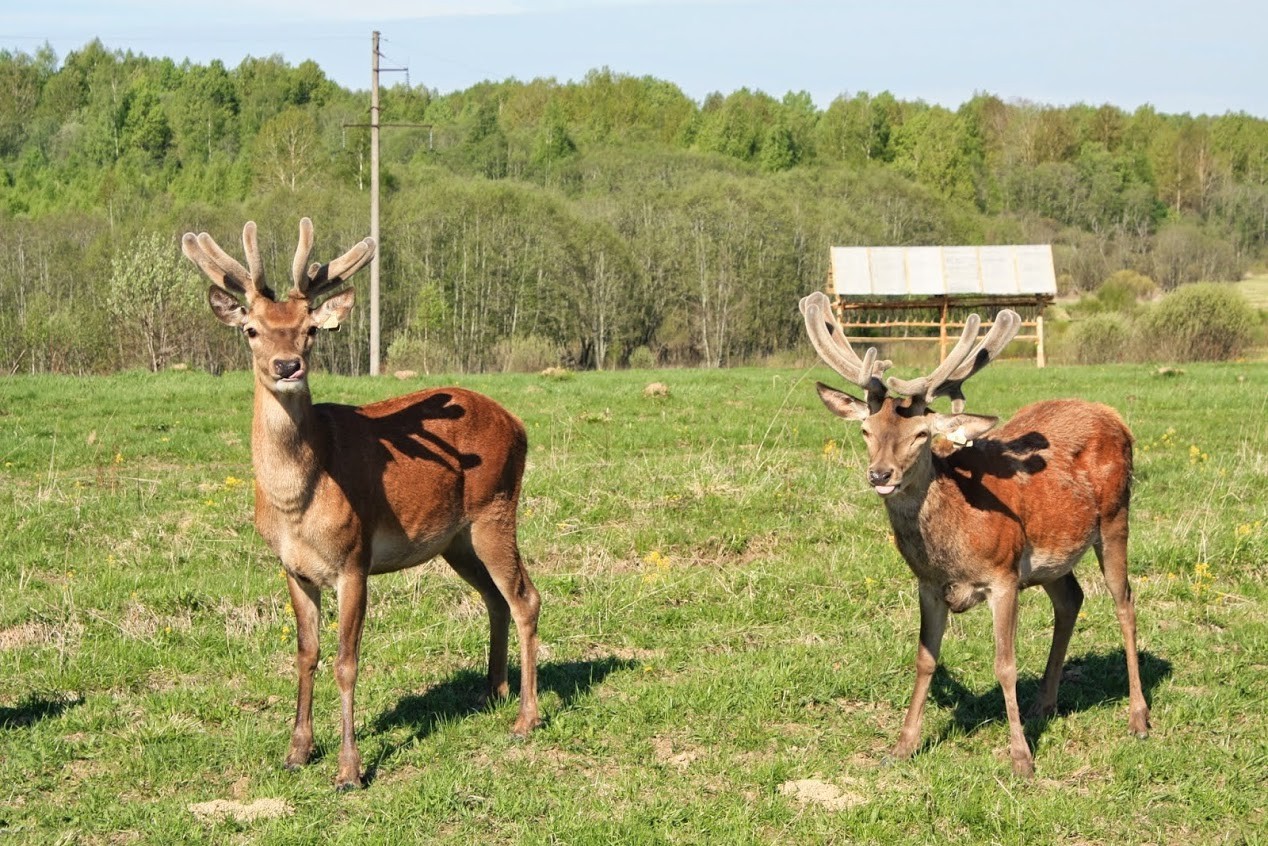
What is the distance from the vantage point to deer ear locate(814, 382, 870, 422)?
21.9ft

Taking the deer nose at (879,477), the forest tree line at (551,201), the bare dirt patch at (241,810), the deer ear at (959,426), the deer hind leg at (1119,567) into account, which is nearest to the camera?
the bare dirt patch at (241,810)

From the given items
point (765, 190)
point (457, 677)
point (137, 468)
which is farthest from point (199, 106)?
point (457, 677)

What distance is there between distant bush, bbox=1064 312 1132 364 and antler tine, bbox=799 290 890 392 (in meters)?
35.2

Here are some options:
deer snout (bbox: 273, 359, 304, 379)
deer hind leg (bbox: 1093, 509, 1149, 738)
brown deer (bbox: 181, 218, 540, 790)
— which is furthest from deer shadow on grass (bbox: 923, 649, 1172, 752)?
deer snout (bbox: 273, 359, 304, 379)

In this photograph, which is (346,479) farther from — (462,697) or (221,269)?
(462,697)

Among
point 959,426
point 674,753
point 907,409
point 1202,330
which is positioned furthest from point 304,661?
point 1202,330

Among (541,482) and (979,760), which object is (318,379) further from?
(979,760)

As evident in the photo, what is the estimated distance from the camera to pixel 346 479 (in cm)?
686

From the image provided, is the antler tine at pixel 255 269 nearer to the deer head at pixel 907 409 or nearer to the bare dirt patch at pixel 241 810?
the bare dirt patch at pixel 241 810

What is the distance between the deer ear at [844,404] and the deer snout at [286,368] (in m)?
2.55

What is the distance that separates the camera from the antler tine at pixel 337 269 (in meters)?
6.88

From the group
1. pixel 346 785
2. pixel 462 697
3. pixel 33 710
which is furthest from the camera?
pixel 462 697

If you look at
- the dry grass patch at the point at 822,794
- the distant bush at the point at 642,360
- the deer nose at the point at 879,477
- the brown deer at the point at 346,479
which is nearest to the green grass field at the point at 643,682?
the dry grass patch at the point at 822,794

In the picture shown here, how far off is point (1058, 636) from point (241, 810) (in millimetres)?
4544
